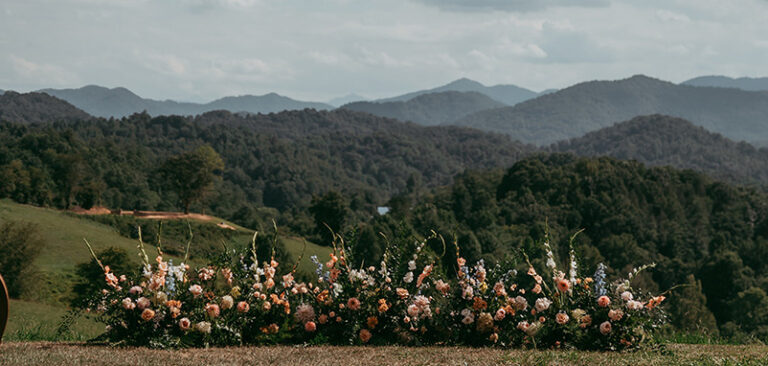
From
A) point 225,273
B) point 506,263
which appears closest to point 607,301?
point 506,263

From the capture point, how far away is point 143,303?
8.76 m

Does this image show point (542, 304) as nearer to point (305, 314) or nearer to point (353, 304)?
point (353, 304)

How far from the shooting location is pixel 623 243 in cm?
8194

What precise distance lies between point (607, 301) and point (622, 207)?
8852 centimetres

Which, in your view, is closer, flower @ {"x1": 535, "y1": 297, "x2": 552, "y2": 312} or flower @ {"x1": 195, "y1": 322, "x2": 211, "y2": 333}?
flower @ {"x1": 195, "y1": 322, "x2": 211, "y2": 333}

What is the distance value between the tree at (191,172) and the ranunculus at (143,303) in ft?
229

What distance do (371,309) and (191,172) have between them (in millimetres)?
70237

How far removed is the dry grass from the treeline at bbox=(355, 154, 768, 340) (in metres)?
56.0

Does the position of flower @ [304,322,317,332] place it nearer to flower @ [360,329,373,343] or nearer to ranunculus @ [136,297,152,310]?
flower @ [360,329,373,343]

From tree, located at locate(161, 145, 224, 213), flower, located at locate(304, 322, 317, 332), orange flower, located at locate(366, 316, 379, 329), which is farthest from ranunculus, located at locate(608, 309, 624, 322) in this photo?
tree, located at locate(161, 145, 224, 213)

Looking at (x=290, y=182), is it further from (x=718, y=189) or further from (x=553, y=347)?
(x=553, y=347)

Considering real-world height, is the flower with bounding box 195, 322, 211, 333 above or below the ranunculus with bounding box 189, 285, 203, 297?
below

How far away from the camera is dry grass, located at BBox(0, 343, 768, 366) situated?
7.58 metres

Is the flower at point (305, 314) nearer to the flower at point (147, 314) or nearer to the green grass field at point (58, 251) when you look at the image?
the flower at point (147, 314)
